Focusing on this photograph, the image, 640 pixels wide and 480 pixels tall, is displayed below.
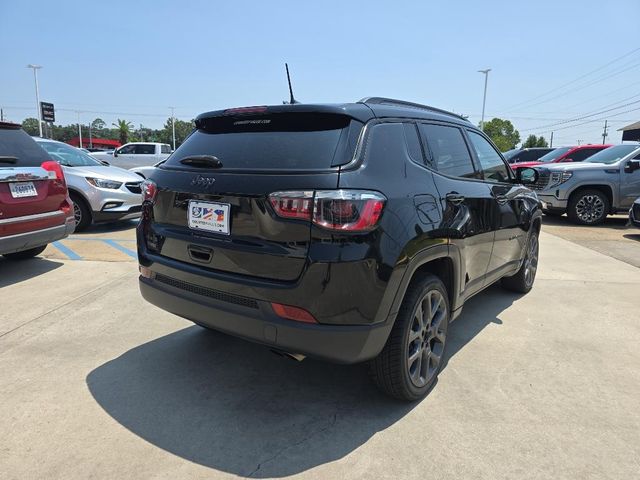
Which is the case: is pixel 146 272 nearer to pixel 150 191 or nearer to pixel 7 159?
pixel 150 191

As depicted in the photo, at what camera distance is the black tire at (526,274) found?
15.9 ft

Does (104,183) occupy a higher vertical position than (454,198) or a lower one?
lower

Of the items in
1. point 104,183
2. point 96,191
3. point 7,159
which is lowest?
point 96,191

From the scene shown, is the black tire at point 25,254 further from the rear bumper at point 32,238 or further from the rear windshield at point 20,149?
the rear windshield at point 20,149

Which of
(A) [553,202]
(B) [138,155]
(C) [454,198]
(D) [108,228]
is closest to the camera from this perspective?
(C) [454,198]

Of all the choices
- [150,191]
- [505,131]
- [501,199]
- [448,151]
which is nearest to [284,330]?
[150,191]

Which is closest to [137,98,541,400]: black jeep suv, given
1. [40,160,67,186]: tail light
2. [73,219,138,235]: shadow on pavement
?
[40,160,67,186]: tail light

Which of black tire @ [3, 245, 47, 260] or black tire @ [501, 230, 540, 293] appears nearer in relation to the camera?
black tire @ [501, 230, 540, 293]

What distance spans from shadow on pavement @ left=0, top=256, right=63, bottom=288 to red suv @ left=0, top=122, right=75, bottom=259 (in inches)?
13.3

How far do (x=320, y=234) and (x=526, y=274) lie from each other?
3584 mm

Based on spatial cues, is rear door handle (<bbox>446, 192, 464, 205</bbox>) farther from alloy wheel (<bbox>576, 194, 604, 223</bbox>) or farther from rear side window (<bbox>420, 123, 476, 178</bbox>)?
alloy wheel (<bbox>576, 194, 604, 223</bbox>)

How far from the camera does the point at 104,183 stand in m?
7.87

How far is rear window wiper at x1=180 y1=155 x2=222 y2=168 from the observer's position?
2.61 m

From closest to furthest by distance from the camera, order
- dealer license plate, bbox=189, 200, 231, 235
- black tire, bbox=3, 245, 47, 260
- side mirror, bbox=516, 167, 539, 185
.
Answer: dealer license plate, bbox=189, 200, 231, 235, side mirror, bbox=516, 167, 539, 185, black tire, bbox=3, 245, 47, 260
